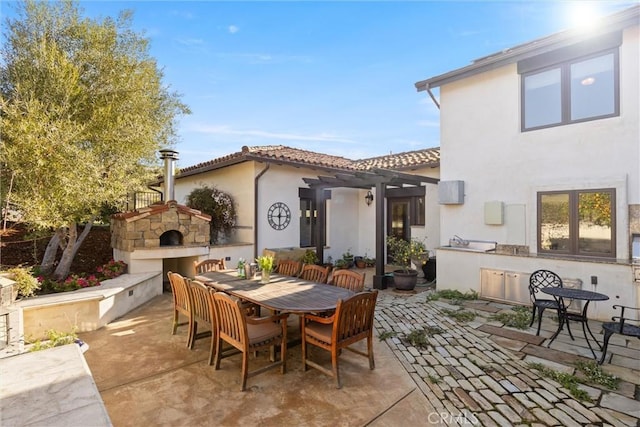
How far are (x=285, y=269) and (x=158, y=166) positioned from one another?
14.6 feet

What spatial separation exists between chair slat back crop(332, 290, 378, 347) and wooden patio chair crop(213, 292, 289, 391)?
0.71 meters

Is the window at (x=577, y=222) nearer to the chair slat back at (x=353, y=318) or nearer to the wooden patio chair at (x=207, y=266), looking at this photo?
the chair slat back at (x=353, y=318)

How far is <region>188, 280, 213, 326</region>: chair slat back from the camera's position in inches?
156

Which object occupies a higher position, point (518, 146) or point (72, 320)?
point (518, 146)

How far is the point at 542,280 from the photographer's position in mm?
5504

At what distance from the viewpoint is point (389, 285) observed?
313 inches

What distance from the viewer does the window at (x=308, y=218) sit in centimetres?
1015

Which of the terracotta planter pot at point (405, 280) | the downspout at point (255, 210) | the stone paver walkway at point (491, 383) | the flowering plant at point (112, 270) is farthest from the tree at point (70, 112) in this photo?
the terracotta planter pot at point (405, 280)

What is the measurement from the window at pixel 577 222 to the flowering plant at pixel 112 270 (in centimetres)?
900

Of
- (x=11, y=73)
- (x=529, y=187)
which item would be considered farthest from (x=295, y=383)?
(x=11, y=73)

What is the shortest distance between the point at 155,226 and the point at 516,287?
807cm

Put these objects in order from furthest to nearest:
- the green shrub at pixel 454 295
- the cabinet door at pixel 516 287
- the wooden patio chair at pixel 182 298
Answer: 1. the green shrub at pixel 454 295
2. the cabinet door at pixel 516 287
3. the wooden patio chair at pixel 182 298

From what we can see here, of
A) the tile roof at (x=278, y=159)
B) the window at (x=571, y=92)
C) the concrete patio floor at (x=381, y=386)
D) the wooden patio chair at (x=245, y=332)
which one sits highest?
the window at (x=571, y=92)

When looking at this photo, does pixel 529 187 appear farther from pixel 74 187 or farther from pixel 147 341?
pixel 74 187
